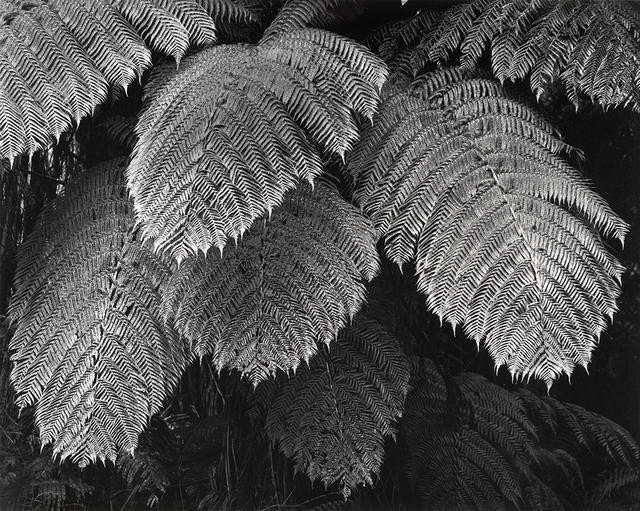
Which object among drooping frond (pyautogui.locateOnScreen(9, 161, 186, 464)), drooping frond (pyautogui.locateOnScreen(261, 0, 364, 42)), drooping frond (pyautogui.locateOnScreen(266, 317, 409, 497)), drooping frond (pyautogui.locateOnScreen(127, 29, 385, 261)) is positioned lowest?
drooping frond (pyautogui.locateOnScreen(266, 317, 409, 497))

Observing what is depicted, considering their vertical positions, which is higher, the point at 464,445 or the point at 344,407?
the point at 344,407

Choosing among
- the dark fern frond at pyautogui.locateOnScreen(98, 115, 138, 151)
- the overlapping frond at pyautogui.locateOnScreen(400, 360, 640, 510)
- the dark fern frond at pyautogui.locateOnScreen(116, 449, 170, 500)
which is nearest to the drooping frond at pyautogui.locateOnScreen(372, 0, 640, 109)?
the dark fern frond at pyautogui.locateOnScreen(98, 115, 138, 151)

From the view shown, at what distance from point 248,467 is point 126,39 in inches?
35.9

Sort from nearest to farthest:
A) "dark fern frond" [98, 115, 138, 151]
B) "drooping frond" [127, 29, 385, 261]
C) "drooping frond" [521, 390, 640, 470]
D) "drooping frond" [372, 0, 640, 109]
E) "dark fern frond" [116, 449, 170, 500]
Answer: "drooping frond" [127, 29, 385, 261] → "drooping frond" [372, 0, 640, 109] → "dark fern frond" [98, 115, 138, 151] → "dark fern frond" [116, 449, 170, 500] → "drooping frond" [521, 390, 640, 470]

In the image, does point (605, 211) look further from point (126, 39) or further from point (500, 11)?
point (126, 39)

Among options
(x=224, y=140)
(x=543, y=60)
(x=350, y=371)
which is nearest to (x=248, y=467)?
(x=350, y=371)

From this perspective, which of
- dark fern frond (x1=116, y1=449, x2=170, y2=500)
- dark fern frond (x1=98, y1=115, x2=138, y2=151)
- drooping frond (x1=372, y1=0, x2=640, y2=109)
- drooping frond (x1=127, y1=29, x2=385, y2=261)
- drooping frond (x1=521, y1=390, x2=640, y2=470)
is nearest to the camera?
drooping frond (x1=127, y1=29, x2=385, y2=261)

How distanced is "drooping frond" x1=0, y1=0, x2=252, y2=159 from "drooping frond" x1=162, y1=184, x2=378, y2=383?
0.32 meters

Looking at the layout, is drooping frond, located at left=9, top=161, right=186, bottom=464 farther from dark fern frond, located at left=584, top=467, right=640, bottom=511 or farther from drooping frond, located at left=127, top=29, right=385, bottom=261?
dark fern frond, located at left=584, top=467, right=640, bottom=511

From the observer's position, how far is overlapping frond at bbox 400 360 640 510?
1.55 m

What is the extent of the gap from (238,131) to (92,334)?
41 centimetres

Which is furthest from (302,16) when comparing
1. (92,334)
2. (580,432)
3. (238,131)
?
(580,432)

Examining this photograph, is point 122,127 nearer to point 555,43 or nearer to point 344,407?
point 344,407

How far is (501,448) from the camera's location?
1.63 m
